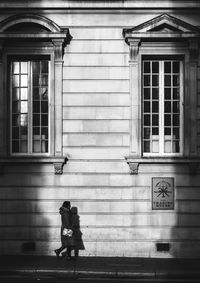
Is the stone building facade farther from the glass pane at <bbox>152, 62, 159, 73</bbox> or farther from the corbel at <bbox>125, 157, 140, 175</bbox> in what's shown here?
the glass pane at <bbox>152, 62, 159, 73</bbox>

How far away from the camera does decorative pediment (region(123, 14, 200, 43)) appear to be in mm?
19781

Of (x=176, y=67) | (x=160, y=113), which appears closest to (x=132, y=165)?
(x=160, y=113)

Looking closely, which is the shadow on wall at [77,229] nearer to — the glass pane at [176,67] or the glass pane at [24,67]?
the glass pane at [24,67]

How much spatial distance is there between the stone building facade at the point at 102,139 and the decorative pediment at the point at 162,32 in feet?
0.11

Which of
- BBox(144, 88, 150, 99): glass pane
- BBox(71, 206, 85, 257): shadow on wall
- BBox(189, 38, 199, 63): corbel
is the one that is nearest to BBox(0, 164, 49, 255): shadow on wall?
BBox(71, 206, 85, 257): shadow on wall

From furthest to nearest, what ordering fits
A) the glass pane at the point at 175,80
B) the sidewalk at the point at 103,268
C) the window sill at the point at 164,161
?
the glass pane at the point at 175,80, the window sill at the point at 164,161, the sidewalk at the point at 103,268

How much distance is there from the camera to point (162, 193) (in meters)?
20.0

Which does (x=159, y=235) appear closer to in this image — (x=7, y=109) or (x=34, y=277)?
(x=34, y=277)

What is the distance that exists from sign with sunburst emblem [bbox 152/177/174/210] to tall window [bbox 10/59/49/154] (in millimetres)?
3590

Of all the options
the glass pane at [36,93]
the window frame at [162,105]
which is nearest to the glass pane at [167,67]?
the window frame at [162,105]

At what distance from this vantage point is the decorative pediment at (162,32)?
19781 mm

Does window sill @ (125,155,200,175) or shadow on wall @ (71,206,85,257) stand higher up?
window sill @ (125,155,200,175)

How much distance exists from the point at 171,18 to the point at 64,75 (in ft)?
12.1

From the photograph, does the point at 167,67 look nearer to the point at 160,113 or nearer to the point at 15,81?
the point at 160,113
